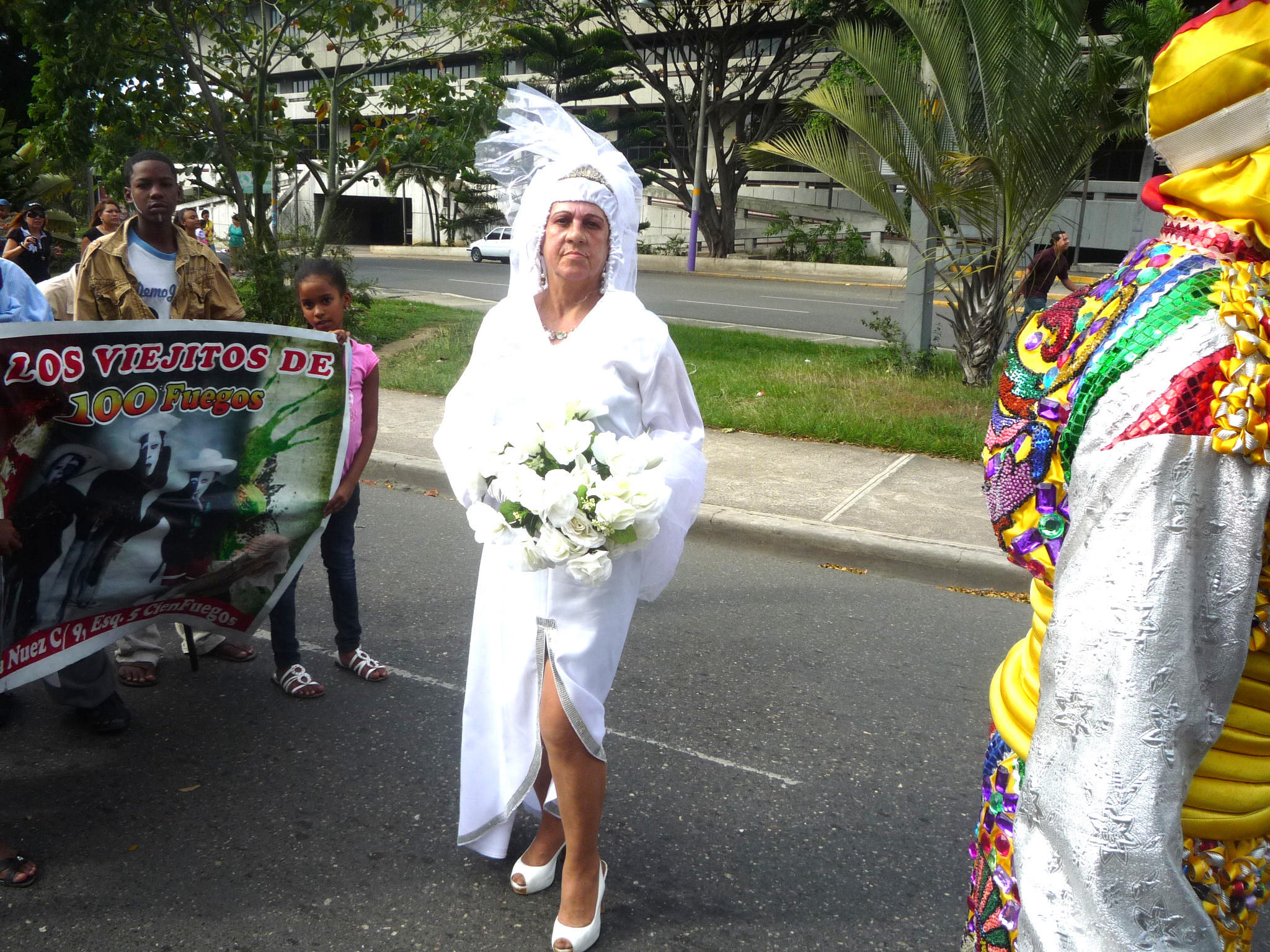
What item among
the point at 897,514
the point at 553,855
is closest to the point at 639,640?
the point at 553,855

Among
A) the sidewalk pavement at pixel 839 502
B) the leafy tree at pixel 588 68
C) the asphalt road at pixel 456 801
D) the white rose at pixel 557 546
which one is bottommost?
the asphalt road at pixel 456 801

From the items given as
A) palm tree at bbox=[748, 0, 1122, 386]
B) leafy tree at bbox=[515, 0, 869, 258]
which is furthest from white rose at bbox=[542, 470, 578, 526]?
leafy tree at bbox=[515, 0, 869, 258]

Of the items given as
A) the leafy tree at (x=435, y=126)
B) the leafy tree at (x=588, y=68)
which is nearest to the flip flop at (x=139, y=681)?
the leafy tree at (x=435, y=126)

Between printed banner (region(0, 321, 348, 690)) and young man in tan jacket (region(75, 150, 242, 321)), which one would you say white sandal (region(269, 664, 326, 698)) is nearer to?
printed banner (region(0, 321, 348, 690))

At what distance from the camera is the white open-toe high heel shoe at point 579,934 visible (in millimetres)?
2762

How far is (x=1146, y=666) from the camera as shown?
1.05 m

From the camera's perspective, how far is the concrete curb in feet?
19.7

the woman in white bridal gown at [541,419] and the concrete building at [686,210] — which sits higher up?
the concrete building at [686,210]

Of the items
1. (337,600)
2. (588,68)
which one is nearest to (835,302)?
(588,68)

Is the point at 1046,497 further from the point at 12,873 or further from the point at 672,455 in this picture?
the point at 12,873

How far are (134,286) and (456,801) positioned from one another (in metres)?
2.54

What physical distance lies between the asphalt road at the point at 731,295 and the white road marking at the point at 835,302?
0.04 feet

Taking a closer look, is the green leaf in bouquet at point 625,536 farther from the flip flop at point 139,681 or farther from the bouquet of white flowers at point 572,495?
the flip flop at point 139,681

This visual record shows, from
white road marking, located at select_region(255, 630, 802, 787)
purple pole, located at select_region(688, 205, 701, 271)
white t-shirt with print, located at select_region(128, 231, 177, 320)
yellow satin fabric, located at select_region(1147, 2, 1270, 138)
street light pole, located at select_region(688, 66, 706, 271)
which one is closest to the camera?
yellow satin fabric, located at select_region(1147, 2, 1270, 138)
